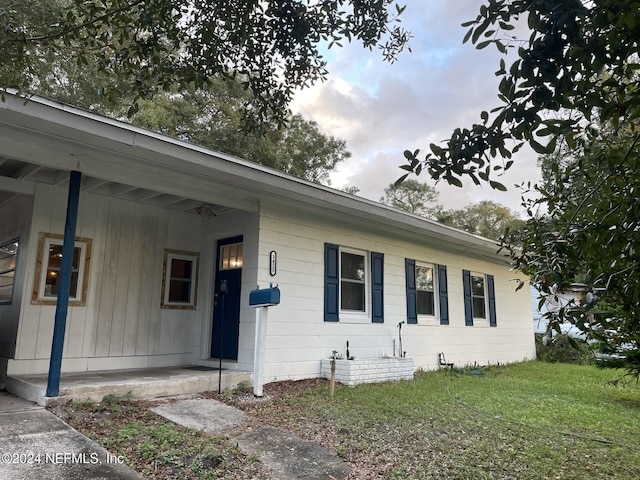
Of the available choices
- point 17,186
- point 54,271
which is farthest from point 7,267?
point 17,186

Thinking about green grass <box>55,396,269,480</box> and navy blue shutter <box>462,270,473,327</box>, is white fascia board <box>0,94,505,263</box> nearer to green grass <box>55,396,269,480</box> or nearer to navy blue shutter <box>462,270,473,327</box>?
green grass <box>55,396,269,480</box>

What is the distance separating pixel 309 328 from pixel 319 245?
4.46ft

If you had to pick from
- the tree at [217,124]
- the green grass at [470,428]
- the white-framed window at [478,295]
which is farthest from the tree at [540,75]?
the tree at [217,124]

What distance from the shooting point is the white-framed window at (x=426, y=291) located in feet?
30.5

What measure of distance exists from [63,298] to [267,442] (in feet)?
8.65

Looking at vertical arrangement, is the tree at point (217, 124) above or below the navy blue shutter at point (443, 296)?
above

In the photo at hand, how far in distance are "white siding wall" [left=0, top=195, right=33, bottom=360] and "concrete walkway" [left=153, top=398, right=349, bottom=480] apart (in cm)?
247

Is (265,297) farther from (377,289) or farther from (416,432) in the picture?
(377,289)

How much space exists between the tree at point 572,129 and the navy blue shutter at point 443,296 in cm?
728

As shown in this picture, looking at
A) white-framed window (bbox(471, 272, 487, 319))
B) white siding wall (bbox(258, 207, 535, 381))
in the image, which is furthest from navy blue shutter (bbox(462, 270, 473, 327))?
white-framed window (bbox(471, 272, 487, 319))

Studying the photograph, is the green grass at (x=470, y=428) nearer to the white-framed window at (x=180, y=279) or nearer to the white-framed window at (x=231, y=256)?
the white-framed window at (x=231, y=256)

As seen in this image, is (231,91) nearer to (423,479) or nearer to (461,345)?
(461,345)

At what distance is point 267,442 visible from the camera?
13.0 ft

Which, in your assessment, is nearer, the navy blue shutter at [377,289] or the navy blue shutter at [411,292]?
the navy blue shutter at [377,289]
